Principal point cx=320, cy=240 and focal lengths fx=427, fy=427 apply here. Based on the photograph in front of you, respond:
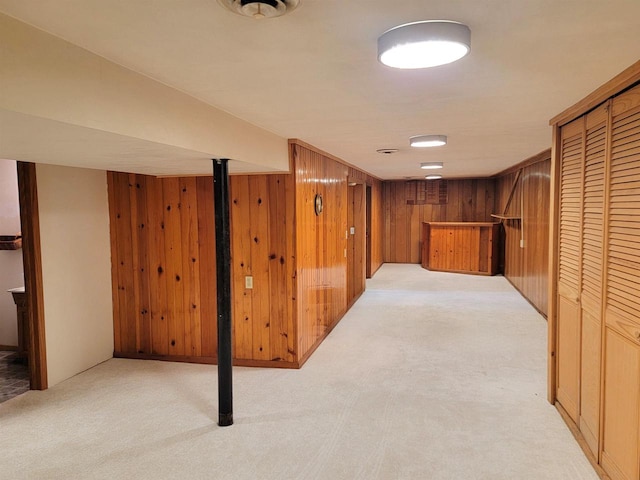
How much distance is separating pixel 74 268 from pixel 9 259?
1.23 metres

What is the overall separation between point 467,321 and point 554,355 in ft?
7.51

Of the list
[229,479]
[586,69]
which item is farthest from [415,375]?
[586,69]

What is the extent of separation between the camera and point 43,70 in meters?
1.37

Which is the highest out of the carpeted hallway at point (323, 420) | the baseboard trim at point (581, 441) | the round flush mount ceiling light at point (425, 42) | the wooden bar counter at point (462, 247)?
the round flush mount ceiling light at point (425, 42)

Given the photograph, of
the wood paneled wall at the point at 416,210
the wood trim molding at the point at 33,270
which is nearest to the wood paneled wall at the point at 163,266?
the wood trim molding at the point at 33,270

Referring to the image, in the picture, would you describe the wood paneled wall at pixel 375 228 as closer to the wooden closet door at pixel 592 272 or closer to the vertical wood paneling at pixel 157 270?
the vertical wood paneling at pixel 157 270

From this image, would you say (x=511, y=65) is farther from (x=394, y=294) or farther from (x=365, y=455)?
(x=394, y=294)

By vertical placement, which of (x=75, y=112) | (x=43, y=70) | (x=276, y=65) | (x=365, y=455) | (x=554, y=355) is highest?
(x=276, y=65)

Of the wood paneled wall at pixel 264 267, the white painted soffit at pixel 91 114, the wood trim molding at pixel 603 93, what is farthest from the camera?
the wood paneled wall at pixel 264 267

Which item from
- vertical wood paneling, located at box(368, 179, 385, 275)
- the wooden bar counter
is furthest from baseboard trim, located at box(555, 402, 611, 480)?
the wooden bar counter

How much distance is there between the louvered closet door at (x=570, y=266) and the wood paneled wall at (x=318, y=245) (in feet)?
6.84

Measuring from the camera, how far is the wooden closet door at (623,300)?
1928 mm

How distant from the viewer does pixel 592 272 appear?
95.1 inches

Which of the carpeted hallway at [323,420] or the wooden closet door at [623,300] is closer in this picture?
the wooden closet door at [623,300]
